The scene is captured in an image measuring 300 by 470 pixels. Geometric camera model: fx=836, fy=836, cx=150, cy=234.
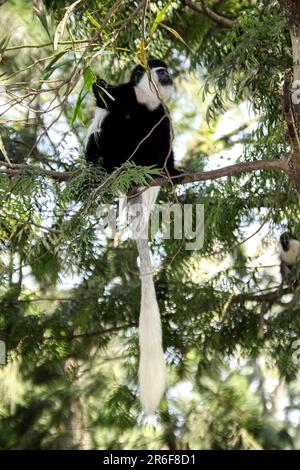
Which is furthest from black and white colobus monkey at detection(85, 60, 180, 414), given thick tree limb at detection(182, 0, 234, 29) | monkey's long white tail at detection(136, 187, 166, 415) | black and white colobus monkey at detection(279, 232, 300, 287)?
black and white colobus monkey at detection(279, 232, 300, 287)

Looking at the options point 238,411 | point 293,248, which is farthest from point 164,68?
point 238,411

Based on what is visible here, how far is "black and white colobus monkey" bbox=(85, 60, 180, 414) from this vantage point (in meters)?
2.78

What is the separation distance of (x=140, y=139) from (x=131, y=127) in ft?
0.20

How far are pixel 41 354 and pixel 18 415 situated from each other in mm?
758

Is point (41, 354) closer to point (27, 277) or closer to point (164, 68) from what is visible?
point (27, 277)

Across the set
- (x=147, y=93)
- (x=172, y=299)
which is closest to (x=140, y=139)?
(x=147, y=93)

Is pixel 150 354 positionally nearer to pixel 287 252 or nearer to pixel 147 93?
pixel 147 93

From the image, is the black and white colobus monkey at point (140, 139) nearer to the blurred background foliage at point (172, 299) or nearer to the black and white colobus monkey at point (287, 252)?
the blurred background foliage at point (172, 299)

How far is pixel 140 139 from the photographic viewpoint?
3.38 metres

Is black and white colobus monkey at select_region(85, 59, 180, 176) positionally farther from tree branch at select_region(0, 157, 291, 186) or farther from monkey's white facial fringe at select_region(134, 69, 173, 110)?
tree branch at select_region(0, 157, 291, 186)

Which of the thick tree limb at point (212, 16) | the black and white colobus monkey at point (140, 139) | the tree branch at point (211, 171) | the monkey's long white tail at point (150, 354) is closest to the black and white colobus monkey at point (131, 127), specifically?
the black and white colobus monkey at point (140, 139)

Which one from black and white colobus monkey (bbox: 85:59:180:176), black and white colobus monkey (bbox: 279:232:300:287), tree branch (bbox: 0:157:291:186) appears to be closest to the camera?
tree branch (bbox: 0:157:291:186)
